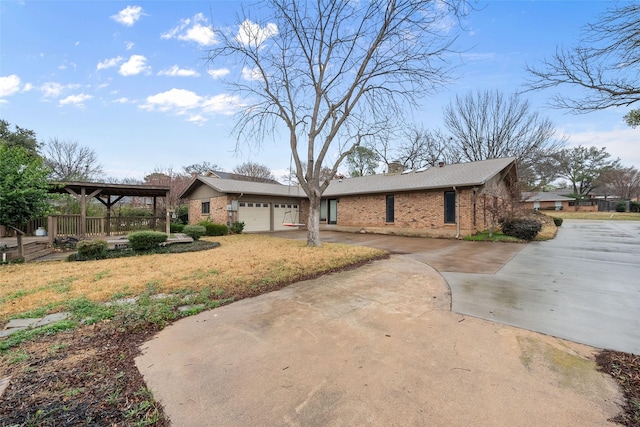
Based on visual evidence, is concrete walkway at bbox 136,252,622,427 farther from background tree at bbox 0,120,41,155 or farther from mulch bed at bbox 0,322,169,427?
background tree at bbox 0,120,41,155

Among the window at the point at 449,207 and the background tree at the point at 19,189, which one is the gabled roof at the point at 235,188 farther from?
the window at the point at 449,207

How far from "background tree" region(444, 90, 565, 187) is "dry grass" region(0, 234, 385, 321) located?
22.0 metres

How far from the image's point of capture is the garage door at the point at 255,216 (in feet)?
56.4

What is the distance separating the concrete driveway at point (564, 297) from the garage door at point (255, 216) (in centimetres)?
1324

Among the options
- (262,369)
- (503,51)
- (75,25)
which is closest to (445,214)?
(503,51)

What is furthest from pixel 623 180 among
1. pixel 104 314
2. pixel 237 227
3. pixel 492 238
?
pixel 104 314

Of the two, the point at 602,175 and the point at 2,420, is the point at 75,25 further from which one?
the point at 602,175

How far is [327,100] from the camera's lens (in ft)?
35.9

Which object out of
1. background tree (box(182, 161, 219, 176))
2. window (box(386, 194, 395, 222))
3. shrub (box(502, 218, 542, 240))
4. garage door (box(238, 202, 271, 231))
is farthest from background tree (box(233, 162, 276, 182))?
shrub (box(502, 218, 542, 240))

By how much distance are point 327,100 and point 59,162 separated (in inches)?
1150

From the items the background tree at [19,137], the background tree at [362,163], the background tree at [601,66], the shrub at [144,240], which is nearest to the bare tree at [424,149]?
the background tree at [362,163]

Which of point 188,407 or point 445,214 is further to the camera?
point 445,214

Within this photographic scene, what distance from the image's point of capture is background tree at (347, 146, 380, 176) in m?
31.6

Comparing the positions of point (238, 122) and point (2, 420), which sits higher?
point (238, 122)
